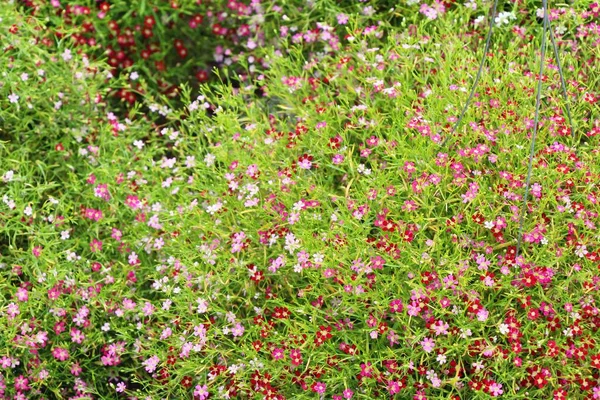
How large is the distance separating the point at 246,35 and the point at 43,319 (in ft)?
6.83

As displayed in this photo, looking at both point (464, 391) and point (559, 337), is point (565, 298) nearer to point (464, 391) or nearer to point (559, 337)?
point (559, 337)

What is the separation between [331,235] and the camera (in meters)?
3.22

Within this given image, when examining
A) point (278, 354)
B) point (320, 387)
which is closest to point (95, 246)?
point (278, 354)

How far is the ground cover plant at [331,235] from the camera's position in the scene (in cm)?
308

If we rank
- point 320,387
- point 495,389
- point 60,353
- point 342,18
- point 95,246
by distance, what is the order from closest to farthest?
1. point 495,389
2. point 320,387
3. point 60,353
4. point 95,246
5. point 342,18

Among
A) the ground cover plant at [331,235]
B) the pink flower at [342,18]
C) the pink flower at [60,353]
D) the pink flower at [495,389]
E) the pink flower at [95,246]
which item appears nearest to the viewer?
the pink flower at [495,389]

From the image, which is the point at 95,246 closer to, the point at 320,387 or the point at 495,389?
the point at 320,387

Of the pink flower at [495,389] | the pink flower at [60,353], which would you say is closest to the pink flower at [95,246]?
the pink flower at [60,353]

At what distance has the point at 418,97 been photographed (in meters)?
3.73

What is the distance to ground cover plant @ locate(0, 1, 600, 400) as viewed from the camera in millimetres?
3078

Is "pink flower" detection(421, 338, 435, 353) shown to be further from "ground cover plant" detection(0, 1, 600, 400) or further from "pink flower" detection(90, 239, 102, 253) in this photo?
"pink flower" detection(90, 239, 102, 253)

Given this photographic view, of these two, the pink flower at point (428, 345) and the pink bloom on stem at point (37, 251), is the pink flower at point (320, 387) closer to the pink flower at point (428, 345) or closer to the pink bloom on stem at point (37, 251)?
the pink flower at point (428, 345)

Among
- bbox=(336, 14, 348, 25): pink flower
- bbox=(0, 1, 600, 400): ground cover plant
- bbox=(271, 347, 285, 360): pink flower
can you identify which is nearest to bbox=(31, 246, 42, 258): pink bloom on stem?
bbox=(0, 1, 600, 400): ground cover plant

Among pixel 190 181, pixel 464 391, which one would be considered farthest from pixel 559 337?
pixel 190 181
